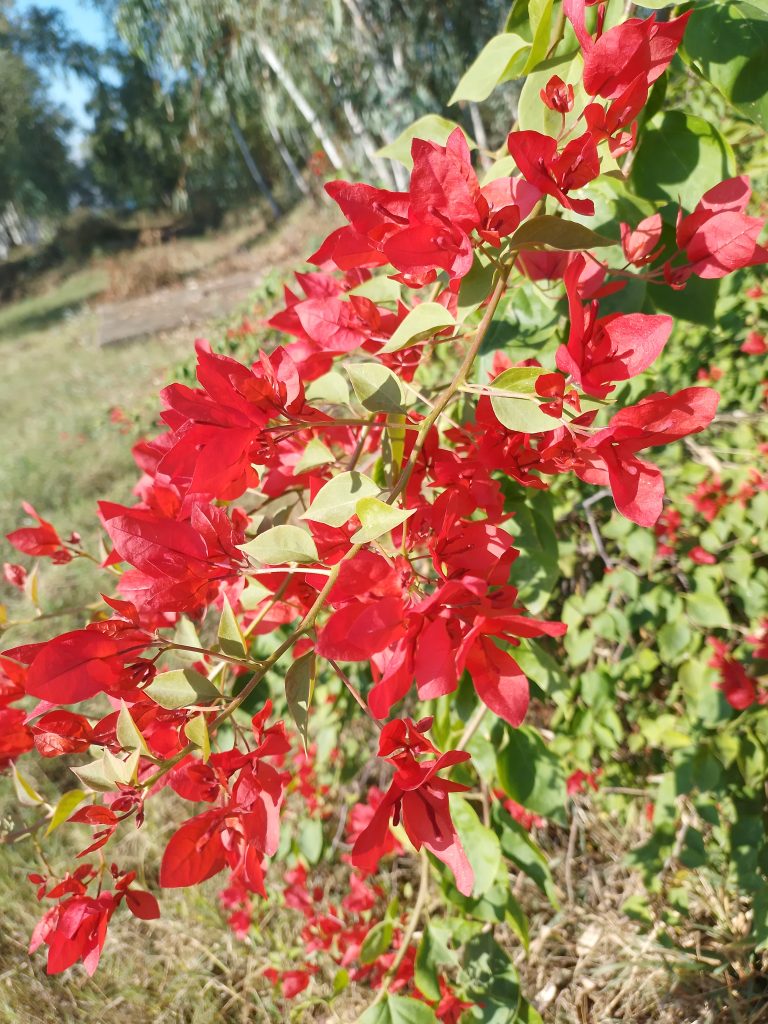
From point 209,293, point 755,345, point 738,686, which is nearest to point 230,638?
point 738,686

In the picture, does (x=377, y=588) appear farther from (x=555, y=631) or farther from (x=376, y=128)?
(x=376, y=128)

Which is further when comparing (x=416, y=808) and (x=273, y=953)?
(x=273, y=953)

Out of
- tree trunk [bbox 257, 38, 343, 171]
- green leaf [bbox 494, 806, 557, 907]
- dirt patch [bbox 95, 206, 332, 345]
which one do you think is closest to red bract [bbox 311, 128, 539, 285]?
green leaf [bbox 494, 806, 557, 907]

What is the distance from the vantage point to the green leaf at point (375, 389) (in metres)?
0.44

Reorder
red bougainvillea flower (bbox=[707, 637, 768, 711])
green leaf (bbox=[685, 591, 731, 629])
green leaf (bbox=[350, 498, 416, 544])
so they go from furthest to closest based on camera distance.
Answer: green leaf (bbox=[685, 591, 731, 629])
red bougainvillea flower (bbox=[707, 637, 768, 711])
green leaf (bbox=[350, 498, 416, 544])

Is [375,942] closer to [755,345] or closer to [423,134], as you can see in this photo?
[423,134]

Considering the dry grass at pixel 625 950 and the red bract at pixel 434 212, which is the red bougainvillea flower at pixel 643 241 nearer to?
the red bract at pixel 434 212

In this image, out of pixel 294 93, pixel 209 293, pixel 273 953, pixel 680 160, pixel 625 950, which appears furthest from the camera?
pixel 209 293

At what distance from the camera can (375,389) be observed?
1.46 ft

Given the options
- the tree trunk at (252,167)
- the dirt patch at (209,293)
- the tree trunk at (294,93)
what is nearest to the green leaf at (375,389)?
the tree trunk at (294,93)

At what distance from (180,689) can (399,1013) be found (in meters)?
0.62

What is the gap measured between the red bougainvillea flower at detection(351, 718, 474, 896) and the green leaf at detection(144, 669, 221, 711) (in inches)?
4.6

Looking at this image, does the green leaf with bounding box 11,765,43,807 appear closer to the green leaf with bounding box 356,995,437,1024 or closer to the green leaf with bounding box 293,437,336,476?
the green leaf with bounding box 293,437,336,476

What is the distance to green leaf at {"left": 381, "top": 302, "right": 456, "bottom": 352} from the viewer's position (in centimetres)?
43
